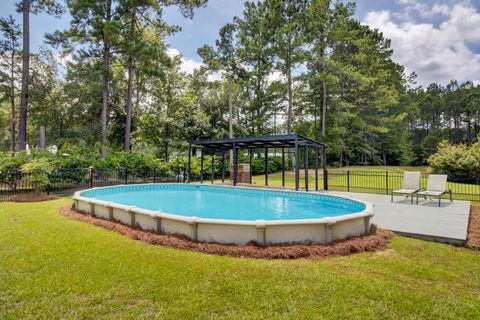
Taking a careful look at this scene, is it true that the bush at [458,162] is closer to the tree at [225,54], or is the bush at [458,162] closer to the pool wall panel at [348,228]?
the pool wall panel at [348,228]

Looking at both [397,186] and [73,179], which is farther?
[397,186]

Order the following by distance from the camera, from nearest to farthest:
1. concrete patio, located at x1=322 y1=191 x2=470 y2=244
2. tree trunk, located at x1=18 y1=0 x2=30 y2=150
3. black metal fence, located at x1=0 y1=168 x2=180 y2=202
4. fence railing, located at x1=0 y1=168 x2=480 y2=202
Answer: concrete patio, located at x1=322 y1=191 x2=470 y2=244 < fence railing, located at x1=0 y1=168 x2=480 y2=202 < black metal fence, located at x1=0 y1=168 x2=180 y2=202 < tree trunk, located at x1=18 y1=0 x2=30 y2=150

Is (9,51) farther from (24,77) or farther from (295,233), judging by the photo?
(295,233)

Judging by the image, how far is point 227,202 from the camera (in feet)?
35.7

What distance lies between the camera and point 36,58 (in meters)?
21.1

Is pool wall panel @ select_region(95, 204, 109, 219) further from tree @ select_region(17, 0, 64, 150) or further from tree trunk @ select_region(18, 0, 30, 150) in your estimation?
tree trunk @ select_region(18, 0, 30, 150)

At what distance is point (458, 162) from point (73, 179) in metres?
21.1

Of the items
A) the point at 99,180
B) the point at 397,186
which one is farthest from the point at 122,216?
the point at 397,186

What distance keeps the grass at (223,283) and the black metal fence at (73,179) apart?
774cm

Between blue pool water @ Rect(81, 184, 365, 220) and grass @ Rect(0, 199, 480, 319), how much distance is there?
12.0 ft

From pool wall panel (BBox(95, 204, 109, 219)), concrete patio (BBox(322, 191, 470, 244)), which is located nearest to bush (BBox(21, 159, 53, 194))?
pool wall panel (BBox(95, 204, 109, 219))

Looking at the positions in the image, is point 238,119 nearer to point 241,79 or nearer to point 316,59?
point 241,79

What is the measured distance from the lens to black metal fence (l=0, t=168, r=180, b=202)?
1099cm

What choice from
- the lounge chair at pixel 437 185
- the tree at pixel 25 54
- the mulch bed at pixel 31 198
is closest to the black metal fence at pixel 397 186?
the lounge chair at pixel 437 185
